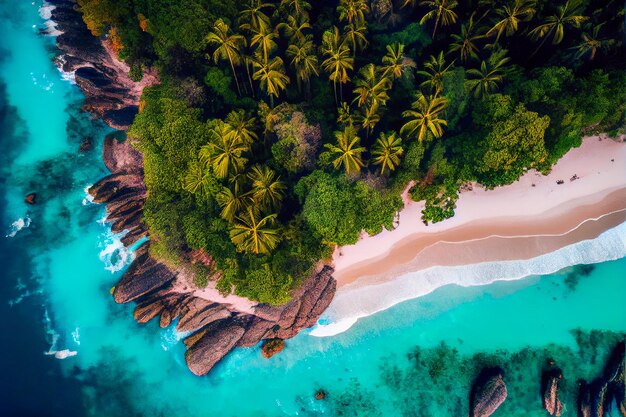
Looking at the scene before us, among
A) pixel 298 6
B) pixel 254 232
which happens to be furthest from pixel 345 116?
pixel 254 232

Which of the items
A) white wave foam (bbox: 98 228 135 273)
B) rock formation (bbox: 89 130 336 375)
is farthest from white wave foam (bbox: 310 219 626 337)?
white wave foam (bbox: 98 228 135 273)

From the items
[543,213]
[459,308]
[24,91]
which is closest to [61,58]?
[24,91]

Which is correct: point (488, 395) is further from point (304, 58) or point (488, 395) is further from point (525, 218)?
point (304, 58)

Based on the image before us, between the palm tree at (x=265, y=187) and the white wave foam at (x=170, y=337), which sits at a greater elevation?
the palm tree at (x=265, y=187)

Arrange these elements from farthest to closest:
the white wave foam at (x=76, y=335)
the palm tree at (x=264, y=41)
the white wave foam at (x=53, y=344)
Result: the white wave foam at (x=76, y=335)
the white wave foam at (x=53, y=344)
the palm tree at (x=264, y=41)

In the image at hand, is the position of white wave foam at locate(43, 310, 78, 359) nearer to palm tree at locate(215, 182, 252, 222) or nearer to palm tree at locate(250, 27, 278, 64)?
palm tree at locate(215, 182, 252, 222)

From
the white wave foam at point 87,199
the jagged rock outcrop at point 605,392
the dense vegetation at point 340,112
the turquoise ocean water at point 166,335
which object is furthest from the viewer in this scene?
the white wave foam at point 87,199

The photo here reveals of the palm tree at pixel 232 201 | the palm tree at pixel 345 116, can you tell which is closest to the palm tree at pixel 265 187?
the palm tree at pixel 232 201

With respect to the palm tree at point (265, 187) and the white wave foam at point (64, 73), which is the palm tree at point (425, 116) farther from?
the white wave foam at point (64, 73)
